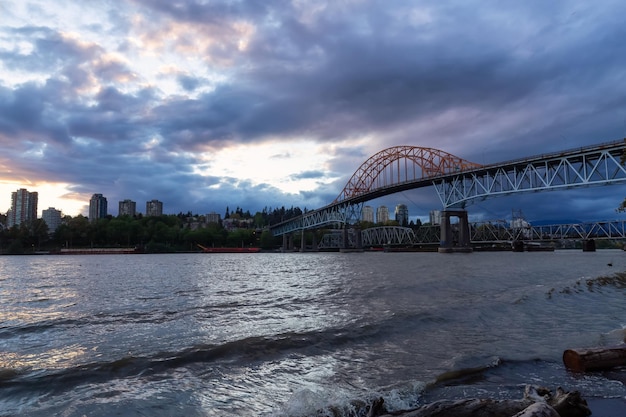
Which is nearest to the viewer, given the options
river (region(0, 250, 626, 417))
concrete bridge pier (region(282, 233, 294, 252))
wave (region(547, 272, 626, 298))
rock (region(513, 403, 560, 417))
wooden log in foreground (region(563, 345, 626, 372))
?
rock (region(513, 403, 560, 417))

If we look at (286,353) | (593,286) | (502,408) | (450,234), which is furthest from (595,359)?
(450,234)

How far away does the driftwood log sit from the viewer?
16.3 feet

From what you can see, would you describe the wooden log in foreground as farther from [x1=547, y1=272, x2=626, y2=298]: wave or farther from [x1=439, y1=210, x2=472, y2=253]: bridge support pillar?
[x1=439, y1=210, x2=472, y2=253]: bridge support pillar

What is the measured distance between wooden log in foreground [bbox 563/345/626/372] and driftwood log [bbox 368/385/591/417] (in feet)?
8.61

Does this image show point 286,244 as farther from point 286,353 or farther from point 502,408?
point 502,408

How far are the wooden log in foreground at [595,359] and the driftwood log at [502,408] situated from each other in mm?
2625

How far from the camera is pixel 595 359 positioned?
785 centimetres

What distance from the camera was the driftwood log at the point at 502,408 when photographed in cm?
496

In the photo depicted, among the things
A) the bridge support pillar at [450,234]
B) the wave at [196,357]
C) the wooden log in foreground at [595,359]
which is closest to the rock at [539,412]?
the wooden log in foreground at [595,359]

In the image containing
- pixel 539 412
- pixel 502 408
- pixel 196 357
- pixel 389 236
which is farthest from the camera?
pixel 389 236

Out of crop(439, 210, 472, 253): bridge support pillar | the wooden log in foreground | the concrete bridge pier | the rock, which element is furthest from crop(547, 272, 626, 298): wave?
the concrete bridge pier

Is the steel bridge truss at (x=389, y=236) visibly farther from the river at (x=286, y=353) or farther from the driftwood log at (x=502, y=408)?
the driftwood log at (x=502, y=408)

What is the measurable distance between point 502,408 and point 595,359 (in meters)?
4.07

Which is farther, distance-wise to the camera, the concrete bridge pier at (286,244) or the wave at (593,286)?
the concrete bridge pier at (286,244)
